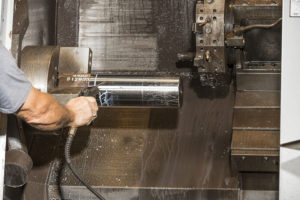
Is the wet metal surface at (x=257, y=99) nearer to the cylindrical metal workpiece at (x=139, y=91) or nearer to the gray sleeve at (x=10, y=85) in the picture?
the cylindrical metal workpiece at (x=139, y=91)

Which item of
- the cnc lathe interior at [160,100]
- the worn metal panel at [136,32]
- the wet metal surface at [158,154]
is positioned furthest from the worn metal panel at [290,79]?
the worn metal panel at [136,32]

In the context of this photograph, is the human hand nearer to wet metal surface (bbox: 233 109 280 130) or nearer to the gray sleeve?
the gray sleeve

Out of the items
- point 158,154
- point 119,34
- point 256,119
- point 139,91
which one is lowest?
point 158,154

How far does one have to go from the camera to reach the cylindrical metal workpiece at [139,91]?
1.25 meters

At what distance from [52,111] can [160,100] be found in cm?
36

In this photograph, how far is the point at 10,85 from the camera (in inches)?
34.8

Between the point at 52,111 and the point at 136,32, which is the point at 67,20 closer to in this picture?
the point at 136,32

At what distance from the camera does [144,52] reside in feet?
5.93

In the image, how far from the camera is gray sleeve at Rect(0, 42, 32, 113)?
871mm

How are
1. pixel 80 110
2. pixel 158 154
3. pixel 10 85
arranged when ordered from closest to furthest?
pixel 10 85 < pixel 80 110 < pixel 158 154

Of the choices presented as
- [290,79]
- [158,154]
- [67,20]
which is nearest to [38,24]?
[67,20]

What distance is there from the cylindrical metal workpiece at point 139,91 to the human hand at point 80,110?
0.11 m

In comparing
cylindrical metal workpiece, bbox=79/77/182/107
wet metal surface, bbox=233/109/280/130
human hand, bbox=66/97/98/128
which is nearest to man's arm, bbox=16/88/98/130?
human hand, bbox=66/97/98/128

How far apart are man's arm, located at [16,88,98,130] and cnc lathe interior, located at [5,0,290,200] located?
0.13 meters
